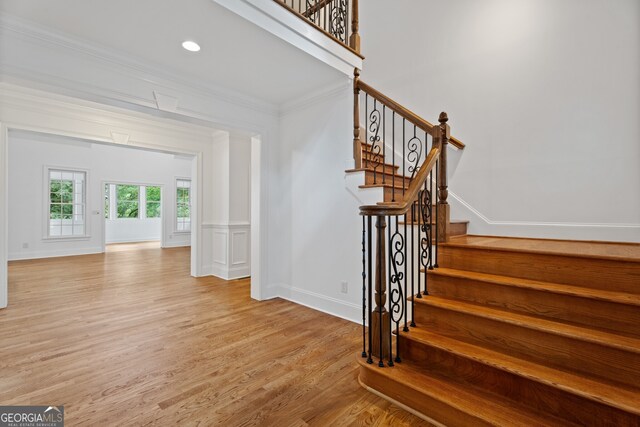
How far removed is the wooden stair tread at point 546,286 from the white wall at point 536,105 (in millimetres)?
1301

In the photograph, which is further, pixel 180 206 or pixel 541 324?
pixel 180 206

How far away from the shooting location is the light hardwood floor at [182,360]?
1702mm

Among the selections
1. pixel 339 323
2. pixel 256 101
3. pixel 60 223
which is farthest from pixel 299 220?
pixel 60 223

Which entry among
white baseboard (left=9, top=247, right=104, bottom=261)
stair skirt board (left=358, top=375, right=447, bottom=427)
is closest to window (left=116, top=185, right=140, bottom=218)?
white baseboard (left=9, top=247, right=104, bottom=261)

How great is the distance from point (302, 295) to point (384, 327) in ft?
6.32

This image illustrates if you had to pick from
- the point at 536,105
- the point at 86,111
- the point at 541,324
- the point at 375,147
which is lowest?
the point at 541,324

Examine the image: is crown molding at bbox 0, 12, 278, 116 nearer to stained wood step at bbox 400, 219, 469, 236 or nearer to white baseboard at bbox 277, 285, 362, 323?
white baseboard at bbox 277, 285, 362, 323

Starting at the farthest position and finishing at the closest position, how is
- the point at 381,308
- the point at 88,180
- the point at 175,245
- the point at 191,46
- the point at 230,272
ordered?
the point at 175,245 → the point at 88,180 → the point at 230,272 → the point at 191,46 → the point at 381,308

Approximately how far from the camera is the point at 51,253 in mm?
7090

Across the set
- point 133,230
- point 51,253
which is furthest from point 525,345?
point 133,230

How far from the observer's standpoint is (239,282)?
4777 millimetres

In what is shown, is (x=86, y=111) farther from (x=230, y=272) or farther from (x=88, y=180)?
(x=88, y=180)

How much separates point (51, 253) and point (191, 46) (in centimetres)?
746

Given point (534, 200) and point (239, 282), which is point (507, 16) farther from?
point (239, 282)
